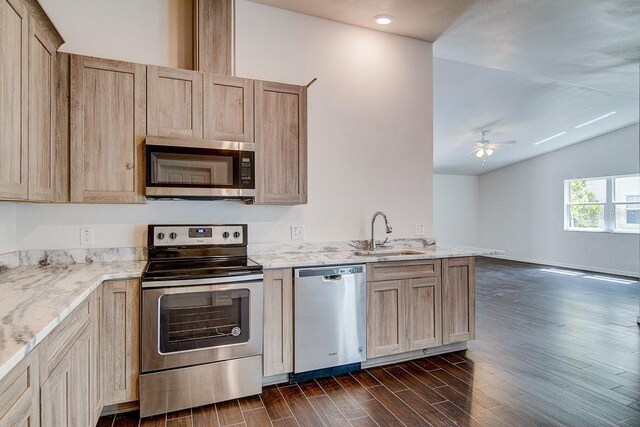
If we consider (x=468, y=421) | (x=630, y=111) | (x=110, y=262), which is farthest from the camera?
(x=630, y=111)

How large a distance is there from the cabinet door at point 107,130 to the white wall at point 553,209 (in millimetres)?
8492

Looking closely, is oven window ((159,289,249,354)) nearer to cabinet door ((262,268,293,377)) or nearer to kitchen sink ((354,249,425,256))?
cabinet door ((262,268,293,377))

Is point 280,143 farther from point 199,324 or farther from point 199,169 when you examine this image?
point 199,324

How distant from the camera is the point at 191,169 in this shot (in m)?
2.52

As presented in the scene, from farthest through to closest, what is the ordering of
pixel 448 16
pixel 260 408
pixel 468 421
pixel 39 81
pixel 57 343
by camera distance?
pixel 448 16 → pixel 260 408 → pixel 468 421 → pixel 39 81 → pixel 57 343

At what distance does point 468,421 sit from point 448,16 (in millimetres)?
3169

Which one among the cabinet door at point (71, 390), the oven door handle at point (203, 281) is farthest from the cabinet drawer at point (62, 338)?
the oven door handle at point (203, 281)

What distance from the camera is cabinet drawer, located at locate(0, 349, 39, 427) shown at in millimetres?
999

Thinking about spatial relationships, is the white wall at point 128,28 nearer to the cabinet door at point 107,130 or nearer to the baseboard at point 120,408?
the cabinet door at point 107,130

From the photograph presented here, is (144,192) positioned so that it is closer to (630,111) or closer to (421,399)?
(421,399)

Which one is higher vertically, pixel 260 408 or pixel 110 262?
pixel 110 262

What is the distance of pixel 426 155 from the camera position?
371cm

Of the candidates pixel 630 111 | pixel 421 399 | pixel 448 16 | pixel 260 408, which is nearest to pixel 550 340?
pixel 421 399

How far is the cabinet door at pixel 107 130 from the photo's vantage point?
2334 millimetres
